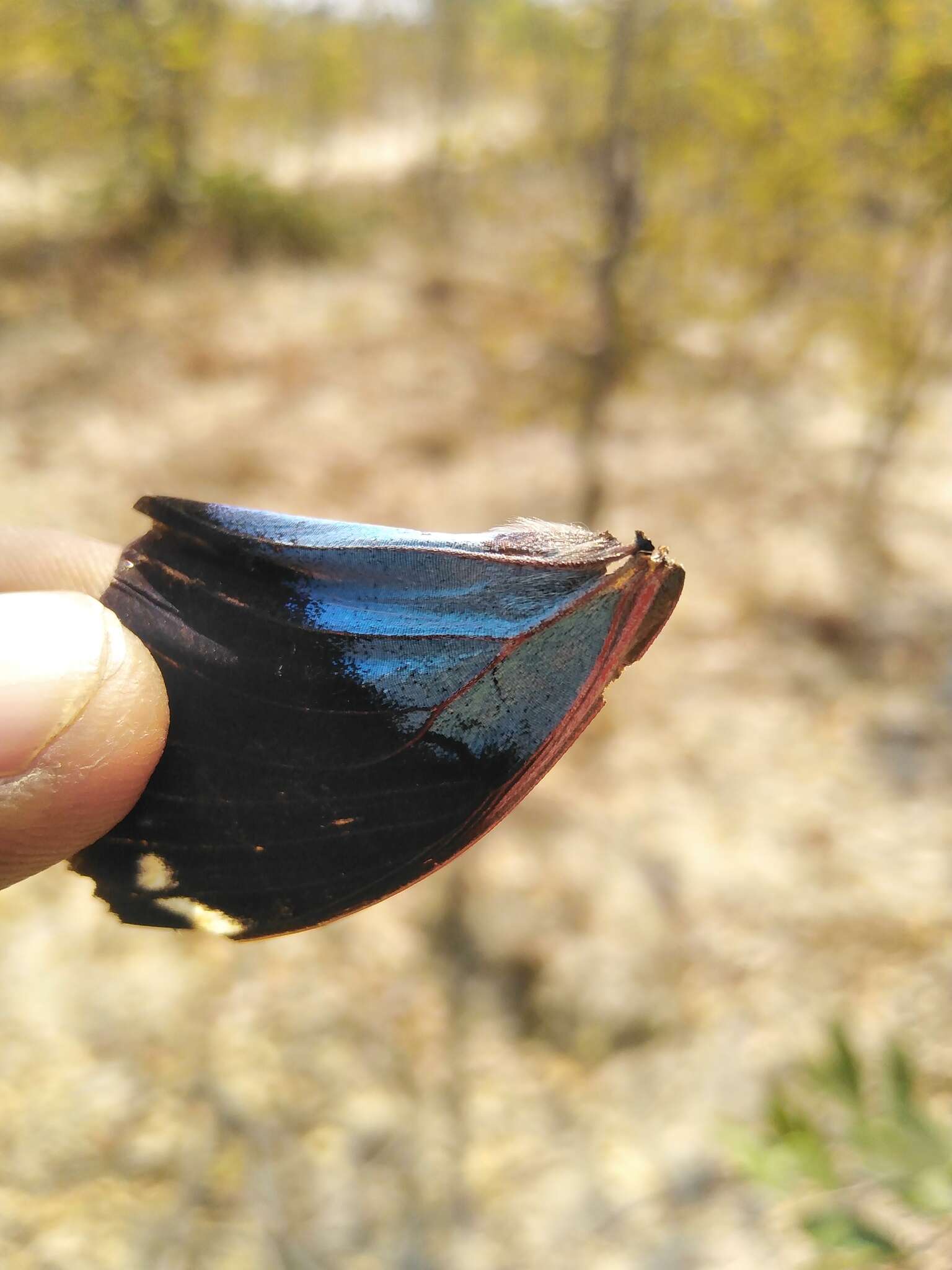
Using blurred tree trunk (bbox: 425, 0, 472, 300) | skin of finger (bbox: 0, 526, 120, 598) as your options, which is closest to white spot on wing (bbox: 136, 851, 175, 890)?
skin of finger (bbox: 0, 526, 120, 598)

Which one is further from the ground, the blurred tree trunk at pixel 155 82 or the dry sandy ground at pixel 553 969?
the blurred tree trunk at pixel 155 82

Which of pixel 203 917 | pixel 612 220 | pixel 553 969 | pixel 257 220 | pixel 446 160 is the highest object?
pixel 446 160

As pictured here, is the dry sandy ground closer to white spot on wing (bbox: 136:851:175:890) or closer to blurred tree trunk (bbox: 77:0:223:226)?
white spot on wing (bbox: 136:851:175:890)

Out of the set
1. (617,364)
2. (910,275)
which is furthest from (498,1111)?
(910,275)

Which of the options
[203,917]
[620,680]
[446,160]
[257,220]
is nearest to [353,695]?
[203,917]

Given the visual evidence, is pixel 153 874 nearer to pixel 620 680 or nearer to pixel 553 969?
pixel 553 969

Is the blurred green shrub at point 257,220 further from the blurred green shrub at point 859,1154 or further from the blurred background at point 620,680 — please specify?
the blurred green shrub at point 859,1154

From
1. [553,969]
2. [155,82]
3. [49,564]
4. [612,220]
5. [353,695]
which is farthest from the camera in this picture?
[155,82]

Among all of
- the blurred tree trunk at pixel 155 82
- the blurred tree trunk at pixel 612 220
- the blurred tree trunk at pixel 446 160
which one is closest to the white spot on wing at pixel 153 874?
the blurred tree trunk at pixel 612 220
